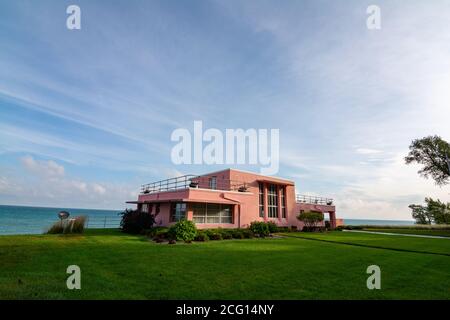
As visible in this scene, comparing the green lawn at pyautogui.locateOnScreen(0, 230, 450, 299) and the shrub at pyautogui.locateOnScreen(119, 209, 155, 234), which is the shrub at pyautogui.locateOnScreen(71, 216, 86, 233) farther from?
the green lawn at pyautogui.locateOnScreen(0, 230, 450, 299)

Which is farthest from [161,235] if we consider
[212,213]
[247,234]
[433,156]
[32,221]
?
[32,221]

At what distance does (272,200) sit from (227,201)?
8085 mm

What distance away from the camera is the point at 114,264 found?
773 cm

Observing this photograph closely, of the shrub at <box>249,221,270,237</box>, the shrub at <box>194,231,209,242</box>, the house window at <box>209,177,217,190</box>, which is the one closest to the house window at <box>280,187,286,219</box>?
the house window at <box>209,177,217,190</box>

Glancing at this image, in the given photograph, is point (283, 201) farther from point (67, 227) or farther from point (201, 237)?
point (67, 227)

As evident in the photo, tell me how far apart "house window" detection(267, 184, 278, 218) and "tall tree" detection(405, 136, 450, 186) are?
21.6m

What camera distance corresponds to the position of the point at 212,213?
2027 cm

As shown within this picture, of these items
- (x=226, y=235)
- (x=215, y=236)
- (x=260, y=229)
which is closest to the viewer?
(x=215, y=236)

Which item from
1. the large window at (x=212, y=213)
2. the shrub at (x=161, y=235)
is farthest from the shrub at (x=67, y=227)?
the large window at (x=212, y=213)

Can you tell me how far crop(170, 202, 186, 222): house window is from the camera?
1973 centimetres

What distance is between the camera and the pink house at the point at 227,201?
1927cm
